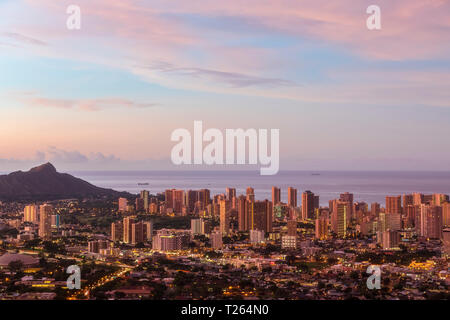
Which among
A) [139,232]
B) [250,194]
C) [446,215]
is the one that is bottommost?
[139,232]

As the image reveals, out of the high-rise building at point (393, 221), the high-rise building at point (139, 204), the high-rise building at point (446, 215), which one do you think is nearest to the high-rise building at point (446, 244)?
the high-rise building at point (446, 215)

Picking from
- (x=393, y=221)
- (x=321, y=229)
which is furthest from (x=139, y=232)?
(x=393, y=221)

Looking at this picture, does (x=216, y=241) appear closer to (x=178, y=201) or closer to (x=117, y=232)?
(x=117, y=232)

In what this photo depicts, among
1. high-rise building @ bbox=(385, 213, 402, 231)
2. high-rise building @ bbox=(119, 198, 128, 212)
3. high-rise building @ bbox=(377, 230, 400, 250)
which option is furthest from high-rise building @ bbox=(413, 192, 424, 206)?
high-rise building @ bbox=(119, 198, 128, 212)

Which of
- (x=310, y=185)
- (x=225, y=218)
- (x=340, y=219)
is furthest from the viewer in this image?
(x=310, y=185)

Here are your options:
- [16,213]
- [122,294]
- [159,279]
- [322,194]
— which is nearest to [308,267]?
[159,279]

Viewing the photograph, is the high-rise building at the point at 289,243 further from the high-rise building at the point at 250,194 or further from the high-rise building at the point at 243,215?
the high-rise building at the point at 250,194

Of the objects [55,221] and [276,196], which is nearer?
[55,221]

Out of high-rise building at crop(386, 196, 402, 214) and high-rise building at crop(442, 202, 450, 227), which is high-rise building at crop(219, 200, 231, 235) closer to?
high-rise building at crop(386, 196, 402, 214)
